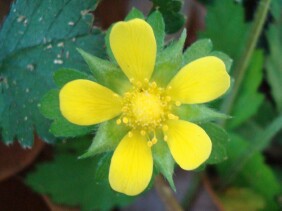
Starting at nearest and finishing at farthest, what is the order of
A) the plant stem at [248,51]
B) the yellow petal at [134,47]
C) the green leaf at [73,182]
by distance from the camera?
the yellow petal at [134,47], the plant stem at [248,51], the green leaf at [73,182]

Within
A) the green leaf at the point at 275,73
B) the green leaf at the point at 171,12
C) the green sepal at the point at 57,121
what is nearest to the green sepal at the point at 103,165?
the green sepal at the point at 57,121

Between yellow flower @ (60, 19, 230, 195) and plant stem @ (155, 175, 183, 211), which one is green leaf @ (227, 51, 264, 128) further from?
yellow flower @ (60, 19, 230, 195)

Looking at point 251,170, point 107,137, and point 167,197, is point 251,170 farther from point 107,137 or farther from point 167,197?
point 107,137

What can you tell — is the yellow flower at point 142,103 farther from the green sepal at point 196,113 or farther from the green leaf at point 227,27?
the green leaf at point 227,27

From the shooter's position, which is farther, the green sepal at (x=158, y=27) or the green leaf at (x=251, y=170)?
the green leaf at (x=251, y=170)

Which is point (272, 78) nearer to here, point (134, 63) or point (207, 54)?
point (207, 54)

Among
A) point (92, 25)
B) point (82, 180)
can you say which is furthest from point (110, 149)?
point (82, 180)
